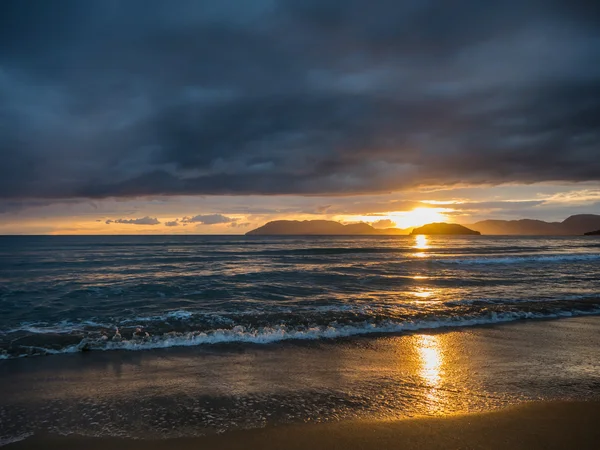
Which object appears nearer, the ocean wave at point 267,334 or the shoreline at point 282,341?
the shoreline at point 282,341

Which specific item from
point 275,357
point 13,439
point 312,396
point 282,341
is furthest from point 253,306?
point 13,439

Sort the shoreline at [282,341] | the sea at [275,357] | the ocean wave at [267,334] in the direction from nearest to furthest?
the sea at [275,357] → the shoreline at [282,341] → the ocean wave at [267,334]

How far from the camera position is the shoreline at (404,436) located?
4.80 m

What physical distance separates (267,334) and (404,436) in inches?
245

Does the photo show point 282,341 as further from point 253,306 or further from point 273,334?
point 253,306

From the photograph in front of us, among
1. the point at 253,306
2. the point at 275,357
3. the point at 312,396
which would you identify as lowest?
the point at 253,306

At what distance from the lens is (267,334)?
10.7 metres

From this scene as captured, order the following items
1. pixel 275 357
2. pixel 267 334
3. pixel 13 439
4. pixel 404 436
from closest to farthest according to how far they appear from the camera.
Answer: pixel 404 436
pixel 13 439
pixel 275 357
pixel 267 334

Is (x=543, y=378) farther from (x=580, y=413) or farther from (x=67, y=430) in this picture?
(x=67, y=430)

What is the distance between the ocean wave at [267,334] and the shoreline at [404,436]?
4929 millimetres

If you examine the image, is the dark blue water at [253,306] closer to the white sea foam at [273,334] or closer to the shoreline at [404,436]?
the white sea foam at [273,334]

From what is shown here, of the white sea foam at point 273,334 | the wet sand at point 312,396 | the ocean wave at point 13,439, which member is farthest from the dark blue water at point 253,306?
the ocean wave at point 13,439

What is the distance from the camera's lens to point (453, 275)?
2680 cm

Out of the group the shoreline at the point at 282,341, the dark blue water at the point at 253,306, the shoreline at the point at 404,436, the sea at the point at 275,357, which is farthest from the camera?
the dark blue water at the point at 253,306
